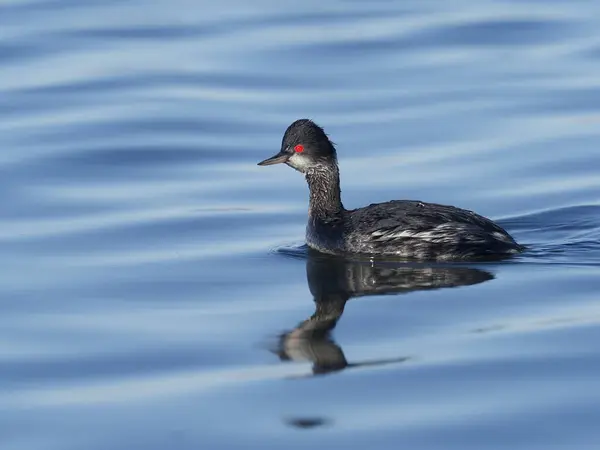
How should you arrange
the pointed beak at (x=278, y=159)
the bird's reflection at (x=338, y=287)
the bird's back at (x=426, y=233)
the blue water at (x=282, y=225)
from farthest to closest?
the pointed beak at (x=278, y=159), the bird's back at (x=426, y=233), the bird's reflection at (x=338, y=287), the blue water at (x=282, y=225)

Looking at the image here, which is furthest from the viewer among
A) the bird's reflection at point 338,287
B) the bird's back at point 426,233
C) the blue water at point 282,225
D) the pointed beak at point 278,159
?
the pointed beak at point 278,159

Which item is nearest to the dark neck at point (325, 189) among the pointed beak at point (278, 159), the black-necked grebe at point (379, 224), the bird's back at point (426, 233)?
the black-necked grebe at point (379, 224)

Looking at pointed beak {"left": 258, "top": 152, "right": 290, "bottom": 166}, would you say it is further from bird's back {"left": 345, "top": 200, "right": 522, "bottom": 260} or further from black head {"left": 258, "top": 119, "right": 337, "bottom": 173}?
bird's back {"left": 345, "top": 200, "right": 522, "bottom": 260}

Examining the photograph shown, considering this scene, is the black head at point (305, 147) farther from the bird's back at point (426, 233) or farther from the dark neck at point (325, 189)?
the bird's back at point (426, 233)

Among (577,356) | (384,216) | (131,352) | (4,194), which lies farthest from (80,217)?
(577,356)

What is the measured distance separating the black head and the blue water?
23.3 inches

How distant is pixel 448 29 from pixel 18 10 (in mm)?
6697

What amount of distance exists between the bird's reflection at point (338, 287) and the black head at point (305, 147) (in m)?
1.02

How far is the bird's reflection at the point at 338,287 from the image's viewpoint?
9.59 m

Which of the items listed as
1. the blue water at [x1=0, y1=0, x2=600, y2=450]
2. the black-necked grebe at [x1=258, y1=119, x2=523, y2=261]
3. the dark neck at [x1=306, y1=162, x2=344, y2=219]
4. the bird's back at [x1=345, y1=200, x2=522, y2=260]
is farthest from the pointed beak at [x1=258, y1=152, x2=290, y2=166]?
the bird's back at [x1=345, y1=200, x2=522, y2=260]

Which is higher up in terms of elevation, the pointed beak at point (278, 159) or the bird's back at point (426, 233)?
the pointed beak at point (278, 159)

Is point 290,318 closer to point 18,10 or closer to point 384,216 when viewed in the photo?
point 384,216

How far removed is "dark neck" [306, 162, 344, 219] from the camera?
1320cm

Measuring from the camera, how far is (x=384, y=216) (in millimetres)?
12445
